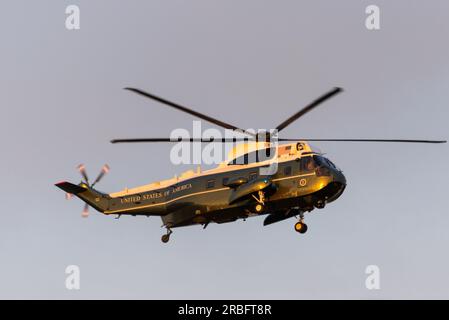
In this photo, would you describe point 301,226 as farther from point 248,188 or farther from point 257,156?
point 257,156

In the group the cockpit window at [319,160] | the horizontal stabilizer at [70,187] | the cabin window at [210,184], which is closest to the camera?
the cockpit window at [319,160]

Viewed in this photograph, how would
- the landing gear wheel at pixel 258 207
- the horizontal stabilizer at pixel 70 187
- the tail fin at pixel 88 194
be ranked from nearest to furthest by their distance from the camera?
the landing gear wheel at pixel 258 207, the tail fin at pixel 88 194, the horizontal stabilizer at pixel 70 187

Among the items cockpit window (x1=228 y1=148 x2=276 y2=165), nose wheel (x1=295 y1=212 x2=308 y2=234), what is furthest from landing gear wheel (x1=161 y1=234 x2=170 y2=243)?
nose wheel (x1=295 y1=212 x2=308 y2=234)

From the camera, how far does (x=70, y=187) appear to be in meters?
50.4

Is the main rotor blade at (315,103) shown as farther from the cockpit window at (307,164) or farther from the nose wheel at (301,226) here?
the nose wheel at (301,226)

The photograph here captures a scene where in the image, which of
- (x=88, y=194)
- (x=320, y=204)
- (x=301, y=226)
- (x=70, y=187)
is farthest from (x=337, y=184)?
(x=70, y=187)

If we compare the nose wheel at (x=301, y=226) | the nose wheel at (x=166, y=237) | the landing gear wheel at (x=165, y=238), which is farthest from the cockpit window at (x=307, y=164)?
the landing gear wheel at (x=165, y=238)

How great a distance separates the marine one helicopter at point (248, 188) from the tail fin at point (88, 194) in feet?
3.68

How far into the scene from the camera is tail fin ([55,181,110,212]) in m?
50.0

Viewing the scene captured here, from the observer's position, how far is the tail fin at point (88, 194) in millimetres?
50031

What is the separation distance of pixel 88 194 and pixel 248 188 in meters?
11.8
